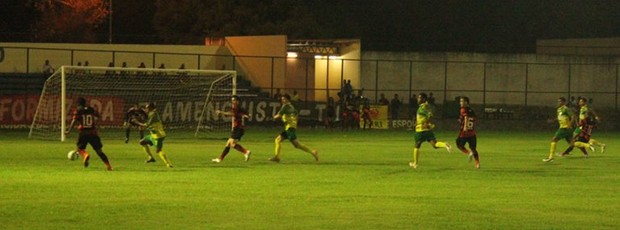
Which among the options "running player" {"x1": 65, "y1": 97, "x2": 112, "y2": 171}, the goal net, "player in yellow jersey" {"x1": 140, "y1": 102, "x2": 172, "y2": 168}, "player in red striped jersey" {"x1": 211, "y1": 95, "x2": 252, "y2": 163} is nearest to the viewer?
"running player" {"x1": 65, "y1": 97, "x2": 112, "y2": 171}

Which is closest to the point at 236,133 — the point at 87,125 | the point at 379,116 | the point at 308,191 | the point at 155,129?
the point at 155,129

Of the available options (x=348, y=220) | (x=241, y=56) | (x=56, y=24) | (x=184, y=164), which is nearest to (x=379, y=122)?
(x=241, y=56)

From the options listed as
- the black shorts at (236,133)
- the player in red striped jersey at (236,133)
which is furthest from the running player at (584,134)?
the black shorts at (236,133)

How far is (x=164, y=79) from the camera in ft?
171

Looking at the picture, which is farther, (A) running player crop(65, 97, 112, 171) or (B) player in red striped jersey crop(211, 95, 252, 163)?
(B) player in red striped jersey crop(211, 95, 252, 163)

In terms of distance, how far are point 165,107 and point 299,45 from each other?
15281mm

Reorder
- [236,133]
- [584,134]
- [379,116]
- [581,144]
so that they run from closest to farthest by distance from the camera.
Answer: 1. [236,133]
2. [581,144]
3. [584,134]
4. [379,116]

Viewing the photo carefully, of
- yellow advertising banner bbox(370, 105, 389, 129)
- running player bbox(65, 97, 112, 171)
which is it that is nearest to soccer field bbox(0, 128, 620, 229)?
running player bbox(65, 97, 112, 171)

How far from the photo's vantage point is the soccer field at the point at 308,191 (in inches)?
638

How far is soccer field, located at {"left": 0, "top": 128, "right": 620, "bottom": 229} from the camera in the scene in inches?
638

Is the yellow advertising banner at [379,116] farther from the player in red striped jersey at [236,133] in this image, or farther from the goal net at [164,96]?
the player in red striped jersey at [236,133]

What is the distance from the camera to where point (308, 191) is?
2069 centimetres

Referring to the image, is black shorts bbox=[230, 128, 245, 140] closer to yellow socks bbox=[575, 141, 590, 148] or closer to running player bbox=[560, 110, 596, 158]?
running player bbox=[560, 110, 596, 158]

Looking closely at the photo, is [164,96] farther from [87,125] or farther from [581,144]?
[87,125]
